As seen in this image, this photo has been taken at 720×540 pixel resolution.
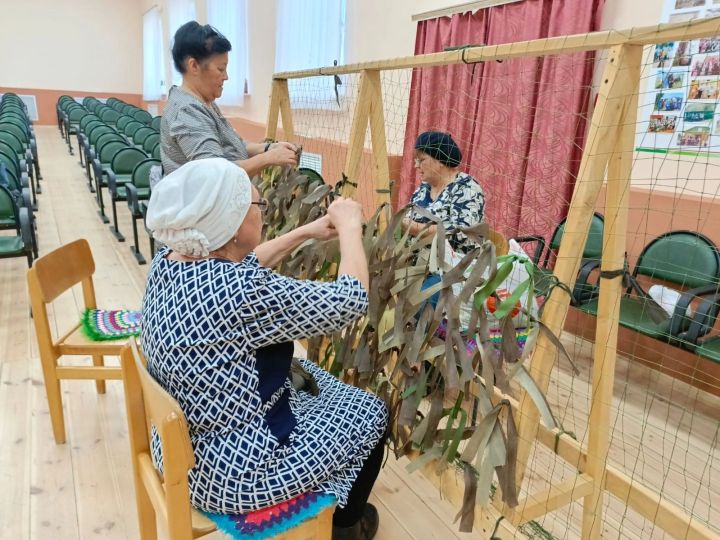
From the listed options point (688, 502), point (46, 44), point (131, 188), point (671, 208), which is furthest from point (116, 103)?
point (688, 502)

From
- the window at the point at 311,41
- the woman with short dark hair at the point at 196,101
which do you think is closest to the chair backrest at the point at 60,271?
the woman with short dark hair at the point at 196,101

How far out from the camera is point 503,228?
3.07 m

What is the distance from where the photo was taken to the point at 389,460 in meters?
2.03

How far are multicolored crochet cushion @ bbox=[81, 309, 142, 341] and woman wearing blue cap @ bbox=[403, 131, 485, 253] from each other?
1178mm

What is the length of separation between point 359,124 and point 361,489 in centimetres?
135

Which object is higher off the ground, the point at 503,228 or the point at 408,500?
the point at 503,228

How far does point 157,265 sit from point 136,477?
57cm

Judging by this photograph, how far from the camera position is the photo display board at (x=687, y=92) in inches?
88.7

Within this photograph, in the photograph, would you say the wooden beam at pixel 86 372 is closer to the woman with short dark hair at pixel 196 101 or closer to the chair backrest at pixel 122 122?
the woman with short dark hair at pixel 196 101

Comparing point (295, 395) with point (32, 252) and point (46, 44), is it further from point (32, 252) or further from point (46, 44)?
point (46, 44)

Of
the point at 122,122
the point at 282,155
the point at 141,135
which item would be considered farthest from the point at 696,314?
the point at 122,122

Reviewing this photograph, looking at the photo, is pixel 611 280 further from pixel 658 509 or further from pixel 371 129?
pixel 371 129

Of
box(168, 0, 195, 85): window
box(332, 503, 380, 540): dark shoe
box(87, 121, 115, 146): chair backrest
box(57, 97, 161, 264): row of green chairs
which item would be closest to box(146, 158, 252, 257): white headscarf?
box(332, 503, 380, 540): dark shoe

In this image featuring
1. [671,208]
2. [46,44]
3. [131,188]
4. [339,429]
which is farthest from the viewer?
[46,44]
